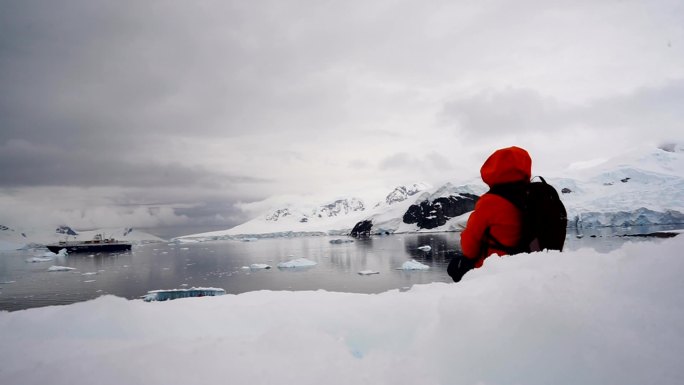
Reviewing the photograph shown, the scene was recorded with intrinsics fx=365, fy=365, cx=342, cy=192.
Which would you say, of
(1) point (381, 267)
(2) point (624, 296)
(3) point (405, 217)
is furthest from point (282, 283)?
(3) point (405, 217)

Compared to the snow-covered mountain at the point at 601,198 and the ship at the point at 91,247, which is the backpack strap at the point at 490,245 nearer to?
the snow-covered mountain at the point at 601,198

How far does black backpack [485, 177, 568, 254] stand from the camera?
2.98 m

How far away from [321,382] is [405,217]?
362 feet

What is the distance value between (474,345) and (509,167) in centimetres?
219

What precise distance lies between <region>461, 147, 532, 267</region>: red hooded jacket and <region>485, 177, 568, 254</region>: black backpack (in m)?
0.05

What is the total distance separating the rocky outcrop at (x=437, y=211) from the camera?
105m

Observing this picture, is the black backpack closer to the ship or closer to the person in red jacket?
the person in red jacket

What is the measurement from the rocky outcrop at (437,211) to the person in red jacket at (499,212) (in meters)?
105

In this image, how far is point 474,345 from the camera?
1.35m

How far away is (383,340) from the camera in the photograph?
5.62 ft

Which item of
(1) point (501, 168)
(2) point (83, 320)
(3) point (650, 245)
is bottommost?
(2) point (83, 320)

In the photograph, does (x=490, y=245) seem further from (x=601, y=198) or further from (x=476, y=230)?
(x=601, y=198)

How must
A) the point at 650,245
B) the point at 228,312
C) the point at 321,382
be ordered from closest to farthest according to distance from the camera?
the point at 321,382 → the point at 650,245 → the point at 228,312

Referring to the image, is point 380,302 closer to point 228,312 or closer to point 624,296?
point 228,312
